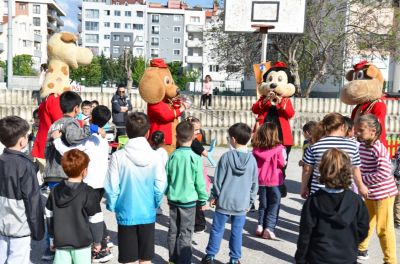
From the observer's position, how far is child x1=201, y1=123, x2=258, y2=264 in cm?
375

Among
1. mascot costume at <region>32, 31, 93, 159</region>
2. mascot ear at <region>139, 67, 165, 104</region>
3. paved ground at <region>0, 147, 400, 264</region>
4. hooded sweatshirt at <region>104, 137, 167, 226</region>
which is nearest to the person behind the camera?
hooded sweatshirt at <region>104, 137, 167, 226</region>

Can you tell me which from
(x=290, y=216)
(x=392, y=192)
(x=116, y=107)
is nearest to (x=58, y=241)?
(x=392, y=192)

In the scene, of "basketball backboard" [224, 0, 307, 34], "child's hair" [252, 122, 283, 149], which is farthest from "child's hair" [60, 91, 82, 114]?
"basketball backboard" [224, 0, 307, 34]

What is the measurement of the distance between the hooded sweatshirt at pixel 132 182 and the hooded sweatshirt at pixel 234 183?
0.71 meters

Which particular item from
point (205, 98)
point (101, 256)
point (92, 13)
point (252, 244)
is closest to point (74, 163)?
point (101, 256)

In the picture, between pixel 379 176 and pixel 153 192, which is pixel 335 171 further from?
pixel 153 192

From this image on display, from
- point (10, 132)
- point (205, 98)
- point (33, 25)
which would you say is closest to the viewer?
point (10, 132)

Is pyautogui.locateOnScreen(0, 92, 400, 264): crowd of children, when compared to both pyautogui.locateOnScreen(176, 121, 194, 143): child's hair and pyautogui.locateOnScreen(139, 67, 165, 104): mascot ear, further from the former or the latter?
pyautogui.locateOnScreen(139, 67, 165, 104): mascot ear

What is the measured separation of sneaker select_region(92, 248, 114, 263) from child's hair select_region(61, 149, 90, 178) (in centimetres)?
124

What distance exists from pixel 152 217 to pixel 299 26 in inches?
Result: 267

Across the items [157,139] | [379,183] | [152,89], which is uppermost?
[152,89]

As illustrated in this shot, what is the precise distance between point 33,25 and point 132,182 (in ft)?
223

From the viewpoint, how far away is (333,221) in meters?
2.75

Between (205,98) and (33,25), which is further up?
(33,25)
